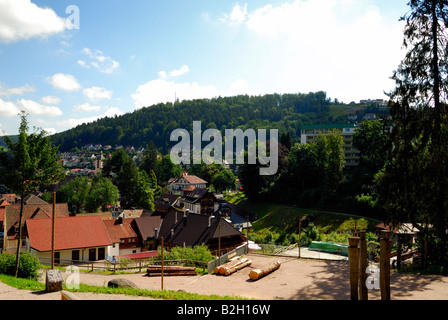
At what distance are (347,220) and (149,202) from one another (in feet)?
129

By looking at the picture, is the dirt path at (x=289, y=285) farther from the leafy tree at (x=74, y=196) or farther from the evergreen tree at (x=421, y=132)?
the leafy tree at (x=74, y=196)

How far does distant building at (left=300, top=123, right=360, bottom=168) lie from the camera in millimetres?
68688

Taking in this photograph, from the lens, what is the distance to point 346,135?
7238 centimetres

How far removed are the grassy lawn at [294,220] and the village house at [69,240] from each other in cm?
2623

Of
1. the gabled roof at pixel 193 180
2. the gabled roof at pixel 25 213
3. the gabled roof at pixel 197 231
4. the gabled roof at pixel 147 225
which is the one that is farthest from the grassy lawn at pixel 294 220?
the gabled roof at pixel 193 180

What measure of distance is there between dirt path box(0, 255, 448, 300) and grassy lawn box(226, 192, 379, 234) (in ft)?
79.4

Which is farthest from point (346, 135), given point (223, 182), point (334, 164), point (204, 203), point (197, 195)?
point (197, 195)

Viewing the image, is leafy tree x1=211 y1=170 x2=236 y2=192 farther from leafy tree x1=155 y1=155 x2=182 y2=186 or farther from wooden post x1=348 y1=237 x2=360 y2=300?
wooden post x1=348 y1=237 x2=360 y2=300

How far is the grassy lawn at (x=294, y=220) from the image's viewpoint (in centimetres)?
4197

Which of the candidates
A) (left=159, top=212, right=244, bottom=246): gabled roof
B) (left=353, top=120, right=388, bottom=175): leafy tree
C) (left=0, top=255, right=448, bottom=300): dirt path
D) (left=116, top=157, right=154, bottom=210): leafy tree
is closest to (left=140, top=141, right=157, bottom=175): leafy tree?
(left=116, top=157, right=154, bottom=210): leafy tree

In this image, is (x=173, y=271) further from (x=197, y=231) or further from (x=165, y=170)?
(x=165, y=170)

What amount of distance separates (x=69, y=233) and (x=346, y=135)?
62719 mm

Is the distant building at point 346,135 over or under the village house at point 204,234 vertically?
over
